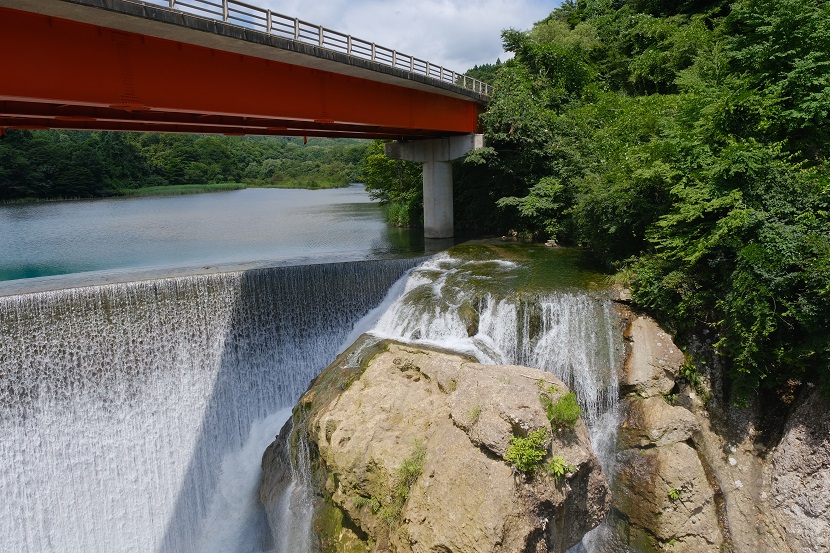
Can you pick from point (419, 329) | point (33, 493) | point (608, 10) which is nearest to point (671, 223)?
point (419, 329)

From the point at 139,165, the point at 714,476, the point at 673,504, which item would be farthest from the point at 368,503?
the point at 139,165

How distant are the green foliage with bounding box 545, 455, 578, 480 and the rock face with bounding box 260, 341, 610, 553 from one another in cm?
4

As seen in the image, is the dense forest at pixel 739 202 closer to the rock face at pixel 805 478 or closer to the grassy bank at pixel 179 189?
the rock face at pixel 805 478

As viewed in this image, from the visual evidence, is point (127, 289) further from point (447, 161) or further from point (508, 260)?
point (447, 161)

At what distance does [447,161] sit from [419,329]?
1316 cm

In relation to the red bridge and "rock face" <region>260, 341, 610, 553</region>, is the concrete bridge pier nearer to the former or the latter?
the red bridge

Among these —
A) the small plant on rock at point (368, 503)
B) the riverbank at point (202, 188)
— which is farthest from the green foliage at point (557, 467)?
the riverbank at point (202, 188)

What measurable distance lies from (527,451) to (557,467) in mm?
639

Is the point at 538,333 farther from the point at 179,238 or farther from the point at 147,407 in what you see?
the point at 179,238

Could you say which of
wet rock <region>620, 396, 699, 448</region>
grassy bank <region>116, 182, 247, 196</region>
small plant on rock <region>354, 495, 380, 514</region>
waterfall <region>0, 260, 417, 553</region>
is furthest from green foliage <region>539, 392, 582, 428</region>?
grassy bank <region>116, 182, 247, 196</region>

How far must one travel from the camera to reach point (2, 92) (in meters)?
9.03

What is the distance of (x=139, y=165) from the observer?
6625cm

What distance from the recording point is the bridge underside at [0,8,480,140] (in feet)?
30.8

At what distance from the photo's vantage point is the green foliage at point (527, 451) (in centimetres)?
716
